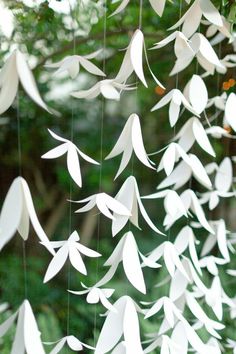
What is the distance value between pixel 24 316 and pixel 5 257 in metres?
1.05

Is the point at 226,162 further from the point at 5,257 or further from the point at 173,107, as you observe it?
the point at 5,257

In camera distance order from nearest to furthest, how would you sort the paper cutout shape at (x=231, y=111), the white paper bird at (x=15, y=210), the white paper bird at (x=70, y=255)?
the white paper bird at (x=15, y=210) < the white paper bird at (x=70, y=255) < the paper cutout shape at (x=231, y=111)

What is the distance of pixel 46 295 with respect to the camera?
4.97ft

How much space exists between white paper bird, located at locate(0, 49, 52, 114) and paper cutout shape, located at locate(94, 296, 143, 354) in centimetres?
30

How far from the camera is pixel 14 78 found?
1.72ft

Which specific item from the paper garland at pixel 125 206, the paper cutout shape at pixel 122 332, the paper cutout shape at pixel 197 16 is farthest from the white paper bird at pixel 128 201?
the paper cutout shape at pixel 197 16

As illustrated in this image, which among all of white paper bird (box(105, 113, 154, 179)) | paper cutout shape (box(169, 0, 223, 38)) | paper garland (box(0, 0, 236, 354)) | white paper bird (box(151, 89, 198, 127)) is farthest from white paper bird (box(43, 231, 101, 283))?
paper cutout shape (box(169, 0, 223, 38))

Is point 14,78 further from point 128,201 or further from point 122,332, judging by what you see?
point 122,332

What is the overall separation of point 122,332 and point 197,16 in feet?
1.54

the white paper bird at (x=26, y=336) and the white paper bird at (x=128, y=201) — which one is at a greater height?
the white paper bird at (x=128, y=201)

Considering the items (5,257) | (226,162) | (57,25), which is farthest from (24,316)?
(5,257)

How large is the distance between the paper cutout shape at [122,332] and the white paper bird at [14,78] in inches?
12.0

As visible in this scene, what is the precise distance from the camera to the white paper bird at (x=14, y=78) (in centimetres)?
50

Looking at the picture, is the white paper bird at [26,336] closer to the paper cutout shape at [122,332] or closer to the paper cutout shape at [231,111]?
the paper cutout shape at [122,332]
